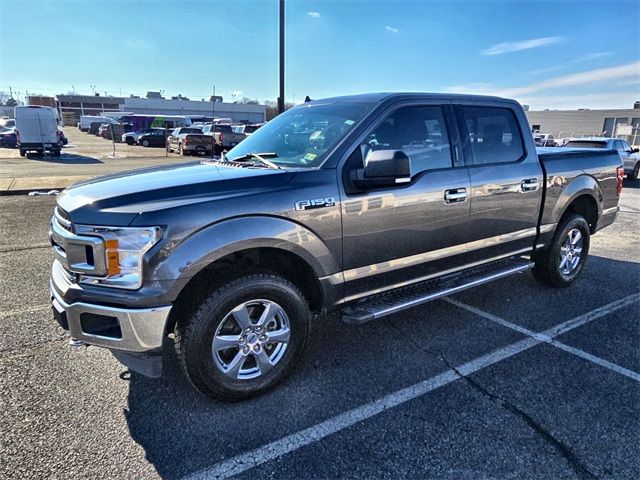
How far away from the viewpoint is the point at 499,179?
405 centimetres

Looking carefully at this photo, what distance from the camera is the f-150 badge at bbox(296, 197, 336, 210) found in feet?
9.49

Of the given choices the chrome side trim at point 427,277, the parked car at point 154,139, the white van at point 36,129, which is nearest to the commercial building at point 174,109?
the parked car at point 154,139

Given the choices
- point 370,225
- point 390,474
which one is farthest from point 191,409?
point 370,225

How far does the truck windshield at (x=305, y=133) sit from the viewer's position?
10.8 feet

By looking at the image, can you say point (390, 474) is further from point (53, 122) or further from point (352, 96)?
point (53, 122)

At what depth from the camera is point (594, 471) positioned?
234 centimetres

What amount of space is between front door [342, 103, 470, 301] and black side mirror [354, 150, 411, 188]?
0.09 m

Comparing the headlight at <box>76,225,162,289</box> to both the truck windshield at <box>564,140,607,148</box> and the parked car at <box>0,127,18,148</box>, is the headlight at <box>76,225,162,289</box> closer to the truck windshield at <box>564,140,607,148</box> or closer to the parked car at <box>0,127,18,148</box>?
the truck windshield at <box>564,140,607,148</box>

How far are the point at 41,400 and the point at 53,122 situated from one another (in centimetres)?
2458

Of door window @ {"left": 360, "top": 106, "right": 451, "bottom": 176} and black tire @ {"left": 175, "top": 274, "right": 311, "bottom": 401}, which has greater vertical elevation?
door window @ {"left": 360, "top": 106, "right": 451, "bottom": 176}

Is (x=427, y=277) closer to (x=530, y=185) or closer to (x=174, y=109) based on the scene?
(x=530, y=185)

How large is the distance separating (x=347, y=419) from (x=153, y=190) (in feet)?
5.99

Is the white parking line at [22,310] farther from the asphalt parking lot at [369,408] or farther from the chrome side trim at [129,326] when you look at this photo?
the chrome side trim at [129,326]

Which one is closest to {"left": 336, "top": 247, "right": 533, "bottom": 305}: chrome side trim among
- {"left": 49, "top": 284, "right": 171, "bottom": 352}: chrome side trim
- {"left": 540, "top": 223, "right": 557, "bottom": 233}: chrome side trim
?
{"left": 540, "top": 223, "right": 557, "bottom": 233}: chrome side trim
